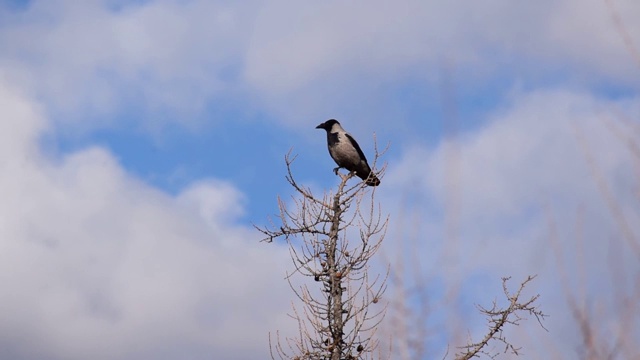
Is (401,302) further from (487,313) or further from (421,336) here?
(487,313)

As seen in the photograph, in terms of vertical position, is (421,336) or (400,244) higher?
(400,244)

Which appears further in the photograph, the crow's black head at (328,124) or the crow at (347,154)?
the crow's black head at (328,124)

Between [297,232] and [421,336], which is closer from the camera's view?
[421,336]

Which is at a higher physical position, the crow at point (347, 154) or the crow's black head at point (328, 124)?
the crow's black head at point (328, 124)

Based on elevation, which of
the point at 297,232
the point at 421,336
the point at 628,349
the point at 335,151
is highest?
the point at 335,151

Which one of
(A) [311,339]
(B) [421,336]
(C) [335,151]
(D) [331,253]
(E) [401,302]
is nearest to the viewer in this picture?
(B) [421,336]

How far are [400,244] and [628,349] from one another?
1.18m

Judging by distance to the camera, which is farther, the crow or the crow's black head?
the crow's black head

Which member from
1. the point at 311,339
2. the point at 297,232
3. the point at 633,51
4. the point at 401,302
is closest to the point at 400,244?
the point at 401,302

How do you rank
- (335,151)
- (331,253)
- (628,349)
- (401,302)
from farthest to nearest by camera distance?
(335,151), (331,253), (401,302), (628,349)

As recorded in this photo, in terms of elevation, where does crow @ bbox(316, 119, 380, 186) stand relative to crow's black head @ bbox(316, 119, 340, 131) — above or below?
below

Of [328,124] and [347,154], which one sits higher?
[328,124]

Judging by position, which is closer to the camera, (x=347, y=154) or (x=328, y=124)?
(x=347, y=154)

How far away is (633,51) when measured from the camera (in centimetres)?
255
